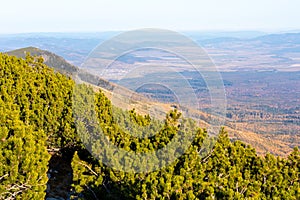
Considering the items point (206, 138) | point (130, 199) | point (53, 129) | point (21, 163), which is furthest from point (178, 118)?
point (21, 163)

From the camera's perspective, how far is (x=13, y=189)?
13.8m

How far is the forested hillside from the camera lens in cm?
1335

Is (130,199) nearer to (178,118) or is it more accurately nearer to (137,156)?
(137,156)

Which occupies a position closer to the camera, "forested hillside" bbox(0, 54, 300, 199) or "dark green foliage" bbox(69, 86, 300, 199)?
"dark green foliage" bbox(69, 86, 300, 199)

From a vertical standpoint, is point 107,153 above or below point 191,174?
above

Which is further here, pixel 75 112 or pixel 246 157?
pixel 75 112

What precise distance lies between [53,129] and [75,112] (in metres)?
1.61

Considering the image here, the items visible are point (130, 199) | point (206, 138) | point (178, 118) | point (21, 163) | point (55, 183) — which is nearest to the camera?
point (21, 163)

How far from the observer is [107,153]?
15859 mm

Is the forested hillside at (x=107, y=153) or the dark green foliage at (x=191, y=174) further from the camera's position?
the forested hillside at (x=107, y=153)

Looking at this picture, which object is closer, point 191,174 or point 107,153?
point 191,174

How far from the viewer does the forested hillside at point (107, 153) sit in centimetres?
1335

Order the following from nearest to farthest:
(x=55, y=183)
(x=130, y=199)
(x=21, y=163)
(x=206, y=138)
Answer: (x=21, y=163) < (x=130, y=199) < (x=206, y=138) < (x=55, y=183)

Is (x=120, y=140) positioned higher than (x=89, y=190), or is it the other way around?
(x=120, y=140)
